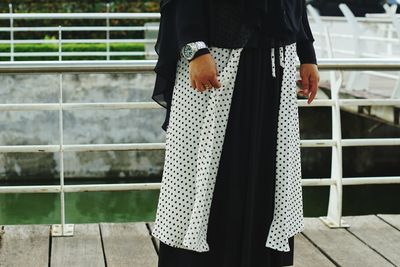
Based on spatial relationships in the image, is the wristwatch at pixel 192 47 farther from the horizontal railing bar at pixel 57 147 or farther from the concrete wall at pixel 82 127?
the concrete wall at pixel 82 127

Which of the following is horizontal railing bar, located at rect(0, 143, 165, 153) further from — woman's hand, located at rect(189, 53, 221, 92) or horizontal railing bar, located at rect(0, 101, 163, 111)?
woman's hand, located at rect(189, 53, 221, 92)

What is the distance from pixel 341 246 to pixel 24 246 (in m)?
1.23

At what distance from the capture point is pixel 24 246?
2877 mm

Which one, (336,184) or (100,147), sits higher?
(100,147)

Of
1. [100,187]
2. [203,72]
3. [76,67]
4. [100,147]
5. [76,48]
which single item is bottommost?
[76,48]

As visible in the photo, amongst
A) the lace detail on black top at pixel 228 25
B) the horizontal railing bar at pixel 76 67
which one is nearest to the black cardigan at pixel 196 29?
the lace detail on black top at pixel 228 25

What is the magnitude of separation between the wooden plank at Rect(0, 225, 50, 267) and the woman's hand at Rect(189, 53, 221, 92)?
116 cm

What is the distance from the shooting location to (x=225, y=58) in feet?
6.27

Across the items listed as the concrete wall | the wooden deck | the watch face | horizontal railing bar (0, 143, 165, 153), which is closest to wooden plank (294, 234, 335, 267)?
the wooden deck

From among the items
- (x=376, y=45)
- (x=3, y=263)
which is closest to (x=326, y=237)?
(x=3, y=263)

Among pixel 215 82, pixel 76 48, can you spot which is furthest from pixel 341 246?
pixel 76 48

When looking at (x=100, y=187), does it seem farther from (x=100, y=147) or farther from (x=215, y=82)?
(x=215, y=82)

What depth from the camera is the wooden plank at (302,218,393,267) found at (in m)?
2.79

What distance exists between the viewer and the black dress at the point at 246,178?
193 cm
